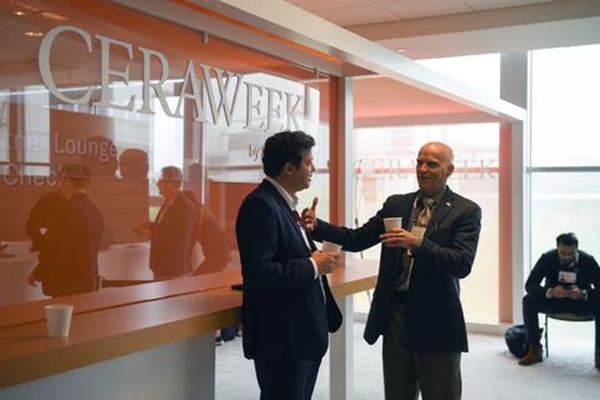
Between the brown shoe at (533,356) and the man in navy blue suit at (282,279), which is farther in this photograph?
the brown shoe at (533,356)

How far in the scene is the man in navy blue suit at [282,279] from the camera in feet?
7.56

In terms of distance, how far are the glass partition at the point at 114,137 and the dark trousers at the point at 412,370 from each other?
38.6 inches

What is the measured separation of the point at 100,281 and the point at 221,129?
1.05 metres

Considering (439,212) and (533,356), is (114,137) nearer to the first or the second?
(439,212)

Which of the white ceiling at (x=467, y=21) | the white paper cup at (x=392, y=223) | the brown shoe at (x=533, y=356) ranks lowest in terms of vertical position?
the brown shoe at (x=533, y=356)

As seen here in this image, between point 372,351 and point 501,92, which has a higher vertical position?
point 501,92

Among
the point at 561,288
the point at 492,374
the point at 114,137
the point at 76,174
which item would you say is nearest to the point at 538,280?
the point at 561,288

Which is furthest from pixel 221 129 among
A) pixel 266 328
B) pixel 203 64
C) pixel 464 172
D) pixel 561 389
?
pixel 464 172

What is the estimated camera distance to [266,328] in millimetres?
2381

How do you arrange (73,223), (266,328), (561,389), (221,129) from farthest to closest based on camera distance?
(561,389) < (221,129) < (73,223) < (266,328)

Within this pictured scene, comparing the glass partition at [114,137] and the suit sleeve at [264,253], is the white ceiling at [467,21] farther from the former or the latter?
the suit sleeve at [264,253]

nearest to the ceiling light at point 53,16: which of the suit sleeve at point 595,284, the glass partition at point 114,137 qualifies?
the glass partition at point 114,137

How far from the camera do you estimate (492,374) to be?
17.9ft

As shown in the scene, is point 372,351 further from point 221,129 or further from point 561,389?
point 221,129
